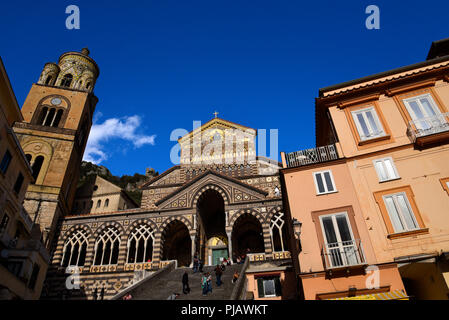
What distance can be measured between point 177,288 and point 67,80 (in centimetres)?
3364

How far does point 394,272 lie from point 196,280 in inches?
434

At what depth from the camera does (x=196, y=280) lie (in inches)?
706

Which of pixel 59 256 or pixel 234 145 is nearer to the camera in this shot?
pixel 59 256

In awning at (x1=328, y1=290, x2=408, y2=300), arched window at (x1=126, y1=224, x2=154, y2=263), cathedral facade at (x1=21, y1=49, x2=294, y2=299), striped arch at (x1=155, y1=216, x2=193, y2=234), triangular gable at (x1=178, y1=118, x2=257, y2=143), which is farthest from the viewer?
triangular gable at (x1=178, y1=118, x2=257, y2=143)

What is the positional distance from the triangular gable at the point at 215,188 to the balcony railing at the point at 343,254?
13334 millimetres

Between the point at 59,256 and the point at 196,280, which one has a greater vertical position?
the point at 59,256

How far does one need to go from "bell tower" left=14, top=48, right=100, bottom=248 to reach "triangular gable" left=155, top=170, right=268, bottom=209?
34.0 ft

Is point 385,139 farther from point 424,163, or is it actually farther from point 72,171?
point 72,171

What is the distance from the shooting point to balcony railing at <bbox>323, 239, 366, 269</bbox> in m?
11.3

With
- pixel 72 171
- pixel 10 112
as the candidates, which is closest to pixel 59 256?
pixel 72 171

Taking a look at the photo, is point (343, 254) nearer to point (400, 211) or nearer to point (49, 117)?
point (400, 211)

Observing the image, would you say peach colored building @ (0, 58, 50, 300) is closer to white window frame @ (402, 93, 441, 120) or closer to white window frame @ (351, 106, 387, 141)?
white window frame @ (351, 106, 387, 141)

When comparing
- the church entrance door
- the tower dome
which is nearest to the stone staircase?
the church entrance door

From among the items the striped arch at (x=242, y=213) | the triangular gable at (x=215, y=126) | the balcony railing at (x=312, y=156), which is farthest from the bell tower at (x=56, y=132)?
the balcony railing at (x=312, y=156)
